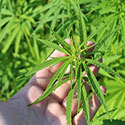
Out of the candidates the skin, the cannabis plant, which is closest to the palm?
the skin

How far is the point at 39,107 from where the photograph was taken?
5.44 ft

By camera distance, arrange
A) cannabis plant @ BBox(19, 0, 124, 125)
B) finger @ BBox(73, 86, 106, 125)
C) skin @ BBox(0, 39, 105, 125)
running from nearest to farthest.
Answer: cannabis plant @ BBox(19, 0, 124, 125) < skin @ BBox(0, 39, 105, 125) < finger @ BBox(73, 86, 106, 125)

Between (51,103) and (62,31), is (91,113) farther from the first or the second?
(62,31)

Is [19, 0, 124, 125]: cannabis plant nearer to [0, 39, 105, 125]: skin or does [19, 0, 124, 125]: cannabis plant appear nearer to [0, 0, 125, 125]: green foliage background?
[0, 0, 125, 125]: green foliage background

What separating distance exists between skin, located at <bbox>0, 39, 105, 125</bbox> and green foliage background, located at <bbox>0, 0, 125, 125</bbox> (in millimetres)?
163

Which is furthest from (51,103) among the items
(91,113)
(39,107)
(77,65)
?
(77,65)

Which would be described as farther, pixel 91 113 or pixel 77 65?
pixel 91 113

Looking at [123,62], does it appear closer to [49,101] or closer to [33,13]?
[49,101]

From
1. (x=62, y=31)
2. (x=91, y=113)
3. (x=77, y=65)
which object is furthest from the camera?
(x=62, y=31)

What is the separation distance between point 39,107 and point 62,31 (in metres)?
0.66

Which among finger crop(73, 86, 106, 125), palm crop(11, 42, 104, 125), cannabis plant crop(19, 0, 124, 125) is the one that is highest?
cannabis plant crop(19, 0, 124, 125)

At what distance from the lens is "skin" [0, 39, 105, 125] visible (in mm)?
1467

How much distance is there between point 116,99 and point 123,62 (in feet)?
1.13

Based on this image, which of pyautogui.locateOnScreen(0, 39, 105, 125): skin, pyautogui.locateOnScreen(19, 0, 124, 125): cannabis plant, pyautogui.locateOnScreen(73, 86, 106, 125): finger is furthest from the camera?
pyautogui.locateOnScreen(73, 86, 106, 125): finger
